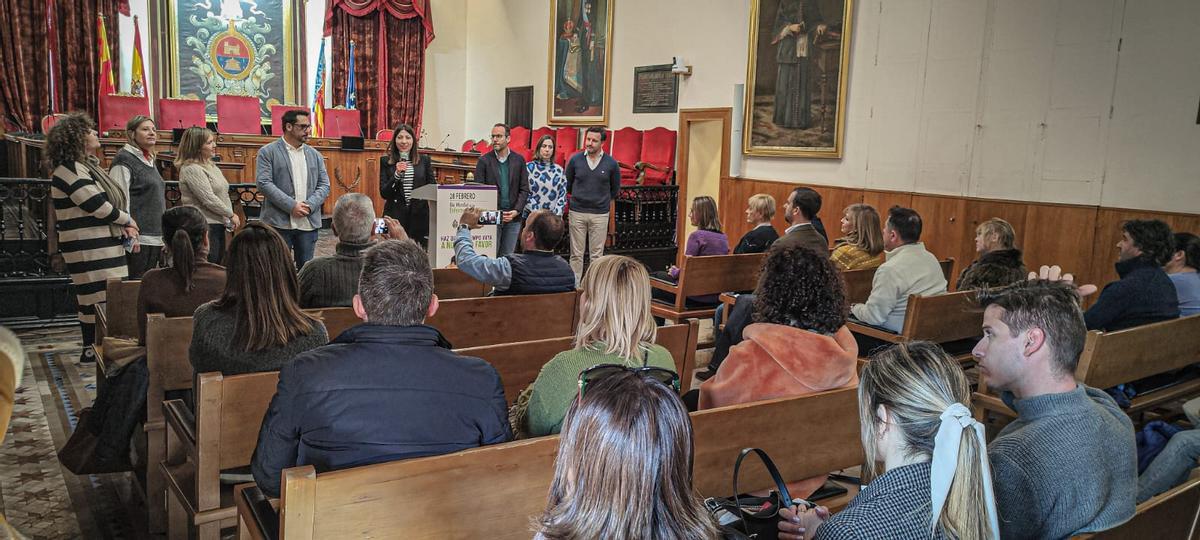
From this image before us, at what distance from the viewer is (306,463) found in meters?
1.85

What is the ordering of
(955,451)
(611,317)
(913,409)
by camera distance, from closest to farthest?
(955,451) → (913,409) → (611,317)

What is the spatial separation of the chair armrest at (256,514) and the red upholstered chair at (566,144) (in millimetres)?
9741

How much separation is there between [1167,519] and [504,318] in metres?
2.47

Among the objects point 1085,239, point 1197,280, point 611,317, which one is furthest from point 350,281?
point 1085,239

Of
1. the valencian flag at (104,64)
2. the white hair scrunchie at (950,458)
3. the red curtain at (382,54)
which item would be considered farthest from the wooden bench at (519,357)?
the red curtain at (382,54)

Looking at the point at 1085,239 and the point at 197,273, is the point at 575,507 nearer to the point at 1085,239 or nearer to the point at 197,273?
the point at 197,273

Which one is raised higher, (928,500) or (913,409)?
(913,409)

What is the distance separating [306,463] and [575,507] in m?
0.99

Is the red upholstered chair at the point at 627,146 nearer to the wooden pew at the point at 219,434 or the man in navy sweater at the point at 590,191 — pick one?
the man in navy sweater at the point at 590,191

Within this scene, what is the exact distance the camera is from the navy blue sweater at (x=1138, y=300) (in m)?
3.80

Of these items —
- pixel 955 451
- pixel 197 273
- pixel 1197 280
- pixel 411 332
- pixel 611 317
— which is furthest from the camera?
pixel 1197 280

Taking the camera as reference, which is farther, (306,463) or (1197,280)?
(1197,280)

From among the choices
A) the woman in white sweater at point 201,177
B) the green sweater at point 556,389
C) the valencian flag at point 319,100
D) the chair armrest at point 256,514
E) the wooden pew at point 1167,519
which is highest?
the valencian flag at point 319,100

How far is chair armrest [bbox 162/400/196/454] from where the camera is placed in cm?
245
